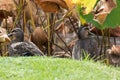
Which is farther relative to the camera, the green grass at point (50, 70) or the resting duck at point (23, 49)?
the resting duck at point (23, 49)

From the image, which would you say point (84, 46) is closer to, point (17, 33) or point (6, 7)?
point (17, 33)

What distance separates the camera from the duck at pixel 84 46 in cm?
806

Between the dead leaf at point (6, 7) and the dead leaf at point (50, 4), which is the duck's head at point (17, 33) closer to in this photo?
the dead leaf at point (6, 7)

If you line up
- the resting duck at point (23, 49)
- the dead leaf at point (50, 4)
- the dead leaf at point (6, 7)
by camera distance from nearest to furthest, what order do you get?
the dead leaf at point (50, 4) → the resting duck at point (23, 49) → the dead leaf at point (6, 7)

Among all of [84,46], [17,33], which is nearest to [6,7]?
[17,33]

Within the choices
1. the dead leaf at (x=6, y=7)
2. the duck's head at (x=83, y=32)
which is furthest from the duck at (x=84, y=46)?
the dead leaf at (x=6, y=7)

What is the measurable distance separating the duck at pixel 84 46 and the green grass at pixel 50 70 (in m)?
2.05

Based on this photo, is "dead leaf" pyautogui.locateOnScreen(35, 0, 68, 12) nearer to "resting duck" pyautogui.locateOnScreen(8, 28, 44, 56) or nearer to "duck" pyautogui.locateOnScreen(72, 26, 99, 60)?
"resting duck" pyautogui.locateOnScreen(8, 28, 44, 56)

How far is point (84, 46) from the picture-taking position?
884 cm

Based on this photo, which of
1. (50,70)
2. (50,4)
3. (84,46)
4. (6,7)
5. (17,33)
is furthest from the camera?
(84,46)

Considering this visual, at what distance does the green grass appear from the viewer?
477 cm

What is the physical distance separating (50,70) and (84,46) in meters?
3.80

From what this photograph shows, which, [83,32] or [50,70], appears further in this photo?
[83,32]

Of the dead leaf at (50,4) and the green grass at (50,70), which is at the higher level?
the dead leaf at (50,4)
